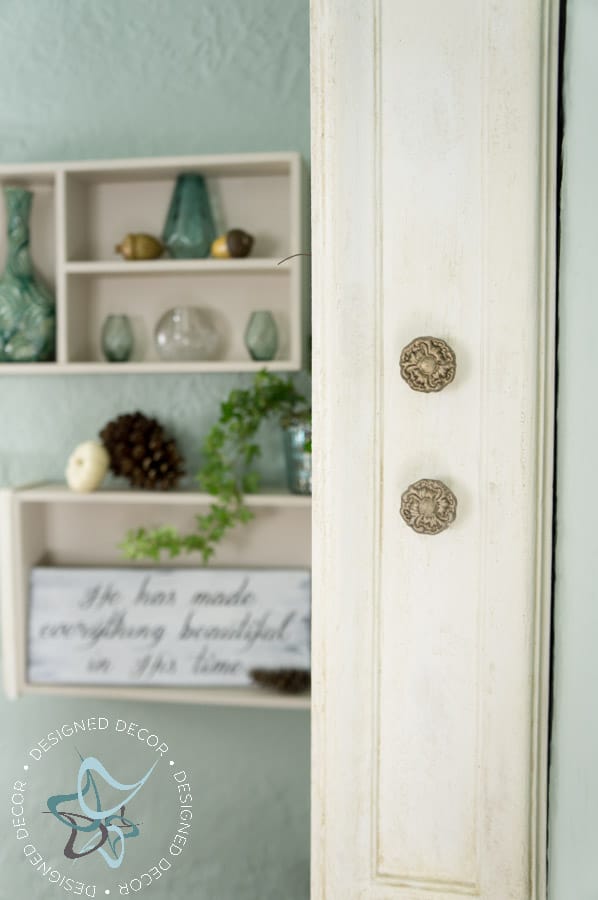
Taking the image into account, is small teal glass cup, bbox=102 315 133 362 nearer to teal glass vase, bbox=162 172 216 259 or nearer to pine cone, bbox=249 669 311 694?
teal glass vase, bbox=162 172 216 259

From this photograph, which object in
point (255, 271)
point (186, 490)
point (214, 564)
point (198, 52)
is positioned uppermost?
point (198, 52)

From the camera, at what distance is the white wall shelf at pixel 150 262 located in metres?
1.40

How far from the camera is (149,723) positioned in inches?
62.9

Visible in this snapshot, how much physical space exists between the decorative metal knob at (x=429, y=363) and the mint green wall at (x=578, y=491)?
0.28 ft

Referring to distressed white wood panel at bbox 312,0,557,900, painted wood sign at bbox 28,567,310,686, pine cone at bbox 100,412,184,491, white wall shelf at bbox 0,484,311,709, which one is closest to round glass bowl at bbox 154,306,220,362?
pine cone at bbox 100,412,184,491

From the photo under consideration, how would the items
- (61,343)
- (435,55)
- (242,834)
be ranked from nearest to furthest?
1. (435,55)
2. (61,343)
3. (242,834)

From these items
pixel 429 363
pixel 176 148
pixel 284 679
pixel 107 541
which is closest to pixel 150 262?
pixel 176 148

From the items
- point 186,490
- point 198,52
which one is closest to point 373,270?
point 186,490

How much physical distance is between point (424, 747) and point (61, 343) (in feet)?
3.62

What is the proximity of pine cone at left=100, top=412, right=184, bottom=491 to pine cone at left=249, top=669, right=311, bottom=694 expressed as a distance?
15.8 inches

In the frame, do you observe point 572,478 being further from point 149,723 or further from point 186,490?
point 149,723

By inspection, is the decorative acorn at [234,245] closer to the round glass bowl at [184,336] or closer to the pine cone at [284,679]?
the round glass bowl at [184,336]

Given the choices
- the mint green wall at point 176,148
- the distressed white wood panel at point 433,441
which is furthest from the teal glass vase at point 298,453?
the distressed white wood panel at point 433,441

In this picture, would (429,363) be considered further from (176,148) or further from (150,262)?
(176,148)
